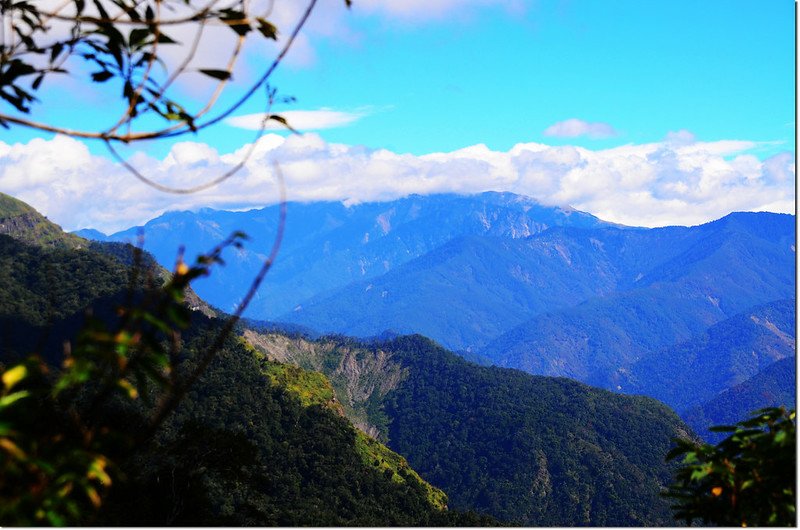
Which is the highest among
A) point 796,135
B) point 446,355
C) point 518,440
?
point 446,355

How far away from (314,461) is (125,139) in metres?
44.9

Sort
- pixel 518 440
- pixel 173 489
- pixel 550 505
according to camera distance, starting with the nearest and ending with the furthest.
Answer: pixel 173 489 < pixel 550 505 < pixel 518 440

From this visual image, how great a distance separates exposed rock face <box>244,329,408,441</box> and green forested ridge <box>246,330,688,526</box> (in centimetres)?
19

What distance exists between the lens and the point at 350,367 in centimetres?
11519

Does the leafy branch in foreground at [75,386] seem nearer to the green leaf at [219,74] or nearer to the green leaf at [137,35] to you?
Result: the green leaf at [219,74]

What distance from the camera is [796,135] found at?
3150mm

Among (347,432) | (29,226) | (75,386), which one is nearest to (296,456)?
(347,432)

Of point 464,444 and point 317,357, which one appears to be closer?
point 464,444

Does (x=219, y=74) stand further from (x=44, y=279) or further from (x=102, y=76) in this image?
(x=44, y=279)

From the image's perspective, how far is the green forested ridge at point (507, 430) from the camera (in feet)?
260

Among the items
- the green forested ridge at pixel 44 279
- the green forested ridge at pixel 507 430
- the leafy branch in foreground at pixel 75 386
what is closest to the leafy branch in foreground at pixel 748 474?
the leafy branch in foreground at pixel 75 386

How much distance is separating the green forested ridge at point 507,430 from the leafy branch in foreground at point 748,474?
239 ft

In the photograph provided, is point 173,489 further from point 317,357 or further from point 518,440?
point 317,357

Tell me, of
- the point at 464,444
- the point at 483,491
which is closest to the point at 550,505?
the point at 483,491
